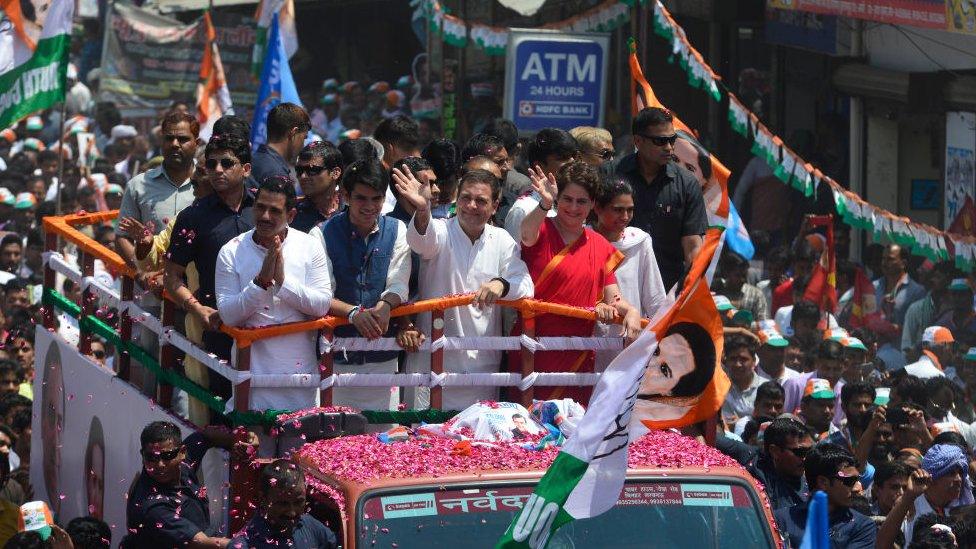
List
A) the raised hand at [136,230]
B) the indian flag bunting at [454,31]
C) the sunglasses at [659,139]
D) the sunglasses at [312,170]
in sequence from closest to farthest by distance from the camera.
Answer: the raised hand at [136,230] < the sunglasses at [312,170] < the sunglasses at [659,139] < the indian flag bunting at [454,31]

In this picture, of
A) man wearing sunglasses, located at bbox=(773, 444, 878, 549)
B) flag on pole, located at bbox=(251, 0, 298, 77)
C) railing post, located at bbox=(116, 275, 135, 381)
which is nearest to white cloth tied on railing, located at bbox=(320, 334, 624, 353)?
man wearing sunglasses, located at bbox=(773, 444, 878, 549)

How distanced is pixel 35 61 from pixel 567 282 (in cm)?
627

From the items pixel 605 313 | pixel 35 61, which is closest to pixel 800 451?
pixel 605 313

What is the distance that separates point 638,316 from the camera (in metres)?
7.84

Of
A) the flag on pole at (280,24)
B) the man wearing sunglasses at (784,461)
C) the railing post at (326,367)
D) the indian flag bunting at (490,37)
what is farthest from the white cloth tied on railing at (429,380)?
the indian flag bunting at (490,37)

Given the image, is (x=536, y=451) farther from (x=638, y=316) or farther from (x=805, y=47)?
(x=805, y=47)

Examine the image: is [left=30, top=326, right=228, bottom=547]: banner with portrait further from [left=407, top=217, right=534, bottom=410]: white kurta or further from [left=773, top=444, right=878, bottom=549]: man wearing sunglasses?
[left=773, top=444, right=878, bottom=549]: man wearing sunglasses

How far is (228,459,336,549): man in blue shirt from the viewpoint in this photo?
6.17 metres

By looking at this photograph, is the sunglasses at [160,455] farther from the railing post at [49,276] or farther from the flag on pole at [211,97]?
the flag on pole at [211,97]

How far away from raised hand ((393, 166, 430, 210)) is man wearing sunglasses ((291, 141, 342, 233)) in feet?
2.57

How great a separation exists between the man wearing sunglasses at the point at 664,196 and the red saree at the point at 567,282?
1.09 metres

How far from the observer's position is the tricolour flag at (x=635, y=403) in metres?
5.37

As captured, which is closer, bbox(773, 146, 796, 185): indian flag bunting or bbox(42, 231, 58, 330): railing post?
bbox(42, 231, 58, 330): railing post

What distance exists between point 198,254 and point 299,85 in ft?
70.6
